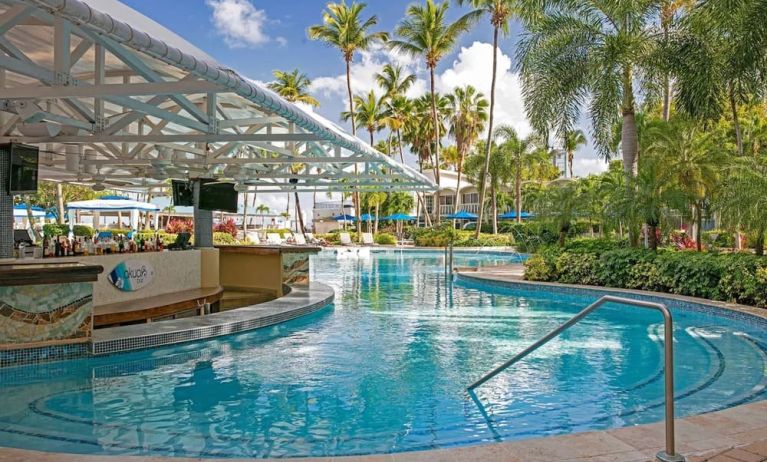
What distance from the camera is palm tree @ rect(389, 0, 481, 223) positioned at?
34656 millimetres

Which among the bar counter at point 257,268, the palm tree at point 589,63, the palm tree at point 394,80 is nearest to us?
the bar counter at point 257,268

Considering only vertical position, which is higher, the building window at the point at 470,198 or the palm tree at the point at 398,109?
the palm tree at the point at 398,109

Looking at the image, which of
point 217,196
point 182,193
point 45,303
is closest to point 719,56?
point 217,196

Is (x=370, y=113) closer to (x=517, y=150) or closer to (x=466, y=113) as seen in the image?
(x=466, y=113)

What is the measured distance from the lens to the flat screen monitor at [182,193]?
12.7m

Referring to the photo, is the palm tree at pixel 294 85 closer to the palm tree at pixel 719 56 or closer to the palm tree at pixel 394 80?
the palm tree at pixel 394 80

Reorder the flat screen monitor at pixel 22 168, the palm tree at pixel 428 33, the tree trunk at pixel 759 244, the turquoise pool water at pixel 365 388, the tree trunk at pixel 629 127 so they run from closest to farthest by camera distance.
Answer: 1. the turquoise pool water at pixel 365 388
2. the flat screen monitor at pixel 22 168
3. the tree trunk at pixel 759 244
4. the tree trunk at pixel 629 127
5. the palm tree at pixel 428 33

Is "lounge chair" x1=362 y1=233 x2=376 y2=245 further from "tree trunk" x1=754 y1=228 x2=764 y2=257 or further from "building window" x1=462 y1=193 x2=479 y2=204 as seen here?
"tree trunk" x1=754 y1=228 x2=764 y2=257

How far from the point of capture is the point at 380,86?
1767 inches

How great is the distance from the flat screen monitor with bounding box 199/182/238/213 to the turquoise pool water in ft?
12.9

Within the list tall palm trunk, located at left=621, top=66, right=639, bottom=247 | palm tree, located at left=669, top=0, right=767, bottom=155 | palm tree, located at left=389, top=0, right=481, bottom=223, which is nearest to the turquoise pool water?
palm tree, located at left=669, top=0, right=767, bottom=155

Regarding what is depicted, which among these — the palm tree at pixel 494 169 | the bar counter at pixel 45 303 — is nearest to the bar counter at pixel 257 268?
the bar counter at pixel 45 303

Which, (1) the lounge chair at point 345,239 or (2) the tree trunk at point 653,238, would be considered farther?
(1) the lounge chair at point 345,239

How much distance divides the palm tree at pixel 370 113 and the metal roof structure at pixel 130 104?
28.0 metres
